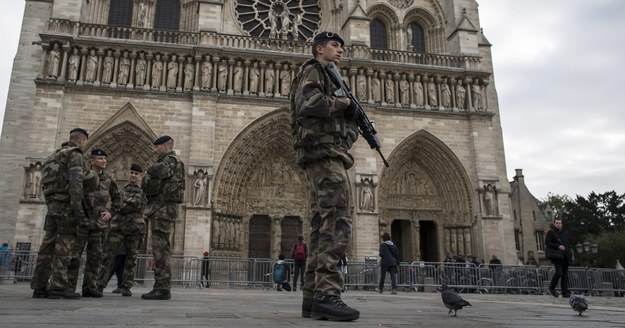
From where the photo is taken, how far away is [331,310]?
10.9 ft

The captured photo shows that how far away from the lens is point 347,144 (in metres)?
4.09

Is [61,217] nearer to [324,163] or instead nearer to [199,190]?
[324,163]

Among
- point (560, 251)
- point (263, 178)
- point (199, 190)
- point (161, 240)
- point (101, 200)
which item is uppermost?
point (263, 178)

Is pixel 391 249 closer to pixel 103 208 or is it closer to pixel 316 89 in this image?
pixel 103 208

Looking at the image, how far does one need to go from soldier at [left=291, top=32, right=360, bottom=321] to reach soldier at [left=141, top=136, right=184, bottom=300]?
265 centimetres

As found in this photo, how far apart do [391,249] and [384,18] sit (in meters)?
13.5

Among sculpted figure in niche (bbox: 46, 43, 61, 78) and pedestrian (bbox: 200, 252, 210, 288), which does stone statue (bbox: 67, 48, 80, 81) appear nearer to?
sculpted figure in niche (bbox: 46, 43, 61, 78)

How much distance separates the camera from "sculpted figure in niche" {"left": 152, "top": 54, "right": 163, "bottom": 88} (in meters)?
18.0

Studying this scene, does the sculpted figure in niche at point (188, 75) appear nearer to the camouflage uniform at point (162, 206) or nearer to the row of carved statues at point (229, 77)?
the row of carved statues at point (229, 77)

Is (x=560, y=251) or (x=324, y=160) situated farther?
(x=560, y=251)

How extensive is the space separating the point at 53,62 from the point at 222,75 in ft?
18.9

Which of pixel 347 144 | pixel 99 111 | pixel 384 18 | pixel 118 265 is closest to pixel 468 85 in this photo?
pixel 384 18

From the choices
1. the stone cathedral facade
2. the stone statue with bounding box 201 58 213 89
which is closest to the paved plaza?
the stone cathedral facade

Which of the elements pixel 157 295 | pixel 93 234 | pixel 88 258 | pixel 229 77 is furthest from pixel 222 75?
pixel 157 295
